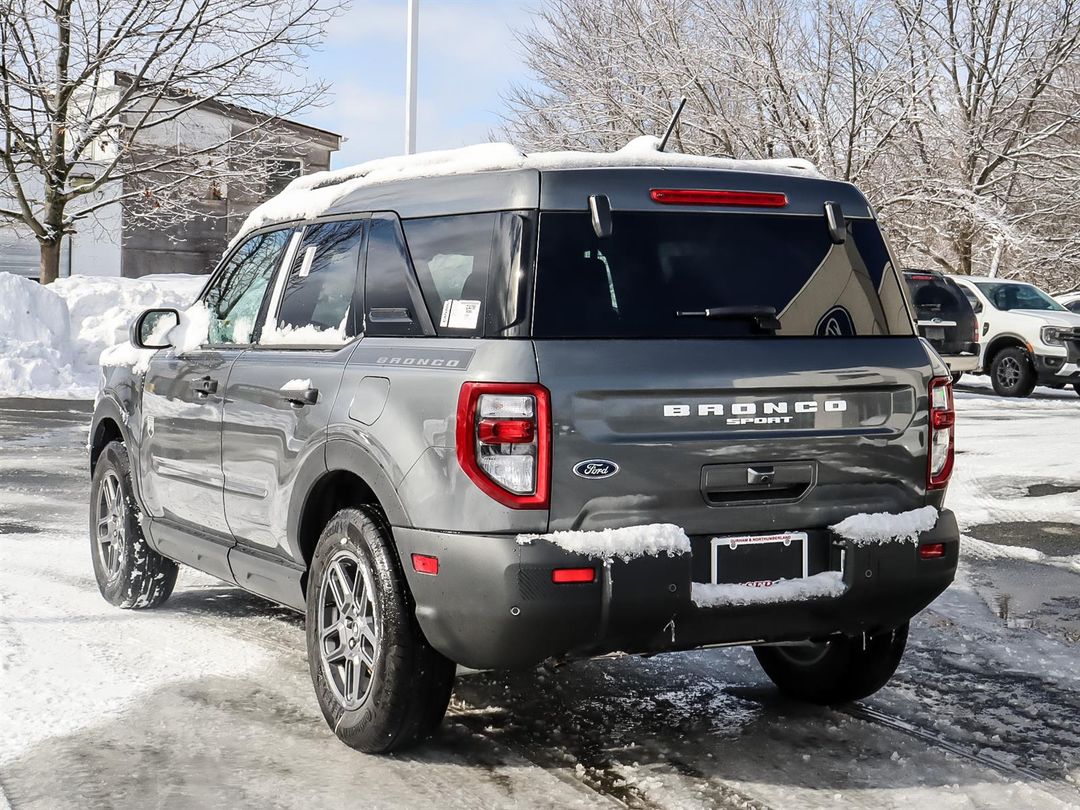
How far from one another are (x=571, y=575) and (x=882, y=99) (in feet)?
86.3

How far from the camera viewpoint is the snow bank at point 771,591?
3.98 meters

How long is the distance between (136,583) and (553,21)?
2870cm

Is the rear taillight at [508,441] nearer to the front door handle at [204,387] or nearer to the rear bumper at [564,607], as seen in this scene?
the rear bumper at [564,607]

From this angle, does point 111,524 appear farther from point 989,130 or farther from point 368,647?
point 989,130

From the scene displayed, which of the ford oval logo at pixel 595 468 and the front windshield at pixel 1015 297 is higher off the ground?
the front windshield at pixel 1015 297

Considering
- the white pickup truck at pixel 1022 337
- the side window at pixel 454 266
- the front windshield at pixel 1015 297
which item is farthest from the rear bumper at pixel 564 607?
the front windshield at pixel 1015 297

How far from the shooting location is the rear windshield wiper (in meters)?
4.15

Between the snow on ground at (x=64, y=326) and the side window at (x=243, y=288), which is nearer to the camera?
the side window at (x=243, y=288)

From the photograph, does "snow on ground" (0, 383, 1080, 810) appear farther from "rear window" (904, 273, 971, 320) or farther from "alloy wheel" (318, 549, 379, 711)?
"rear window" (904, 273, 971, 320)

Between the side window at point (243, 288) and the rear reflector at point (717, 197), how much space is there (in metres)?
1.77

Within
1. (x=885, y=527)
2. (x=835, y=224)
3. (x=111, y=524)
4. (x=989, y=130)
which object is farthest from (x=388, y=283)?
(x=989, y=130)

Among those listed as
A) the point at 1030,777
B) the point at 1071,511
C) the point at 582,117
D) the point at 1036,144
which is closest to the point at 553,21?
the point at 582,117

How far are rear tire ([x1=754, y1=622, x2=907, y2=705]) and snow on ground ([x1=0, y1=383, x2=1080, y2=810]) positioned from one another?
8cm

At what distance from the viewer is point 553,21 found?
109 ft
